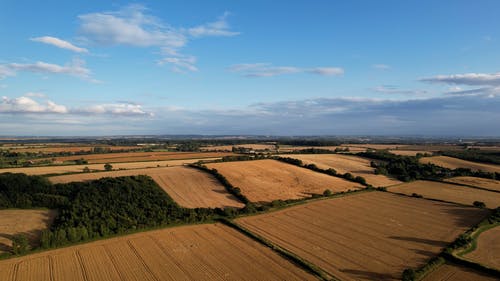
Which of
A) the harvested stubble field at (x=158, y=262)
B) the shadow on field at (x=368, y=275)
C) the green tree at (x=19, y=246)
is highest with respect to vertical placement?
the green tree at (x=19, y=246)

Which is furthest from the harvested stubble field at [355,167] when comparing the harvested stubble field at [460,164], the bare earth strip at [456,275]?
the bare earth strip at [456,275]

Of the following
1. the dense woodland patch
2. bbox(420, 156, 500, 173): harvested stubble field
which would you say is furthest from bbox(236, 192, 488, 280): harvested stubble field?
bbox(420, 156, 500, 173): harvested stubble field

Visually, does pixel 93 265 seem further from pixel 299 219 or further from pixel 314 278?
pixel 299 219

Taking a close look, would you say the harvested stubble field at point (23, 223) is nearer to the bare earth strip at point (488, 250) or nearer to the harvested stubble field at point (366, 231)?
the harvested stubble field at point (366, 231)

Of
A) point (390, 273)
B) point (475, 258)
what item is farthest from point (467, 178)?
point (390, 273)

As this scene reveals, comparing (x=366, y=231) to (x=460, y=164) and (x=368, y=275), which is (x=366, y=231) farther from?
(x=460, y=164)

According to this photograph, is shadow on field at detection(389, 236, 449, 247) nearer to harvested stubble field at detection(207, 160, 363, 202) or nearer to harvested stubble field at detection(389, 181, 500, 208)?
harvested stubble field at detection(207, 160, 363, 202)

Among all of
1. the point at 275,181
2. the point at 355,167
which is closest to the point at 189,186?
the point at 275,181
